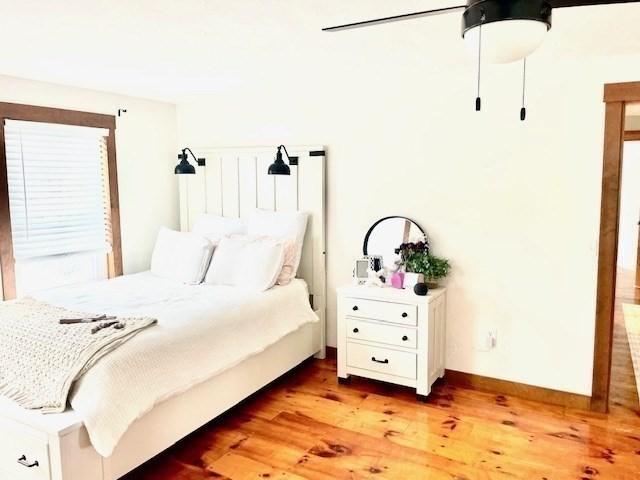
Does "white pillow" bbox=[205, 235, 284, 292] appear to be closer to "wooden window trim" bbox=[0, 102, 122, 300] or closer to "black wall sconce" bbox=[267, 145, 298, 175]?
"black wall sconce" bbox=[267, 145, 298, 175]

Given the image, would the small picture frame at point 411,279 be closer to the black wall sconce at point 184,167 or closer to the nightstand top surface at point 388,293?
the nightstand top surface at point 388,293

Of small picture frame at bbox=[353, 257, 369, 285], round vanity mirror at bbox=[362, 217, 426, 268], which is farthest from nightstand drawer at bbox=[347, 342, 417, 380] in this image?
round vanity mirror at bbox=[362, 217, 426, 268]

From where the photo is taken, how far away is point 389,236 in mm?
3662

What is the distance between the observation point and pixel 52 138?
11.9 ft

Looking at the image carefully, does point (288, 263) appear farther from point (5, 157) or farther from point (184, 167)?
point (5, 157)

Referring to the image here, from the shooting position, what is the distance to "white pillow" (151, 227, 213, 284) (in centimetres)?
370

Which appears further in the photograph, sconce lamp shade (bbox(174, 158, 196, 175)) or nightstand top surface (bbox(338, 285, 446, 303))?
sconce lamp shade (bbox(174, 158, 196, 175))

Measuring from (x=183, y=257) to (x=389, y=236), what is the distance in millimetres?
1576

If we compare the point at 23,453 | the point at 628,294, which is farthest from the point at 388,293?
the point at 628,294

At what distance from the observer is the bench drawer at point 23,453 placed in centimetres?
204

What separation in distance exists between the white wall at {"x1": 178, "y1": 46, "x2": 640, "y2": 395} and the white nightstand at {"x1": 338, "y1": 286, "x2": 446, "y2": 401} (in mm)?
288

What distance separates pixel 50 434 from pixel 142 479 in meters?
0.65

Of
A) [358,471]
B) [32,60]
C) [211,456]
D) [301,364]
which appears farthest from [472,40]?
[301,364]

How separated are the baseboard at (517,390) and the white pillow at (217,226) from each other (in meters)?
2.01
